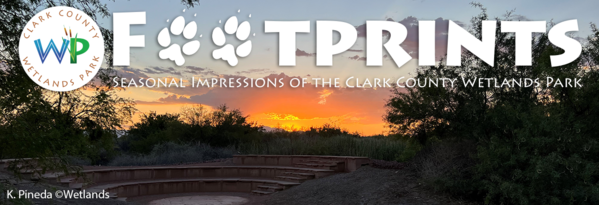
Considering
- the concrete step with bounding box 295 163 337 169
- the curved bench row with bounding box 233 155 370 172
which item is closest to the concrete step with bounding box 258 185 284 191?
the concrete step with bounding box 295 163 337 169

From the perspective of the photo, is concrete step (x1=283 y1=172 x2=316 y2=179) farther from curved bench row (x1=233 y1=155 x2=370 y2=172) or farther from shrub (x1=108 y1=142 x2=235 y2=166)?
shrub (x1=108 y1=142 x2=235 y2=166)

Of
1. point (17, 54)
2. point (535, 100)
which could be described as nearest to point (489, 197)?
point (535, 100)

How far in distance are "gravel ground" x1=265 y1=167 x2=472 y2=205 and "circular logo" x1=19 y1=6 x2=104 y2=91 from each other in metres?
5.59

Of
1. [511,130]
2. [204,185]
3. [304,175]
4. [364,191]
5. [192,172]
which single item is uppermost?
[511,130]

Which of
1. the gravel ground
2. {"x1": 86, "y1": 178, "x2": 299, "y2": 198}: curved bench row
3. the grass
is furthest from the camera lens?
the grass

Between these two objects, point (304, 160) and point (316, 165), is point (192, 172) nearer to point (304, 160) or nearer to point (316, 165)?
point (304, 160)

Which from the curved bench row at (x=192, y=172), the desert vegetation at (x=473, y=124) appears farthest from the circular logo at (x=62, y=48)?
the curved bench row at (x=192, y=172)

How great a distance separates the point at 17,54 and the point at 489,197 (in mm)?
8273

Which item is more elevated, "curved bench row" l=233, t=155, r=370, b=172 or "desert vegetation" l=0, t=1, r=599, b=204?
"desert vegetation" l=0, t=1, r=599, b=204

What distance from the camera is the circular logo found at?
21.8 ft

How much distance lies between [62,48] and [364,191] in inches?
275

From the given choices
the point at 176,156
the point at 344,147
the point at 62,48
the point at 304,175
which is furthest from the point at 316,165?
the point at 62,48

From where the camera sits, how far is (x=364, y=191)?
9.73 metres

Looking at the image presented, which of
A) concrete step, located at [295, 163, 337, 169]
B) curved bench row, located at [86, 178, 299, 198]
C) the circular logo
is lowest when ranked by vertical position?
curved bench row, located at [86, 178, 299, 198]
